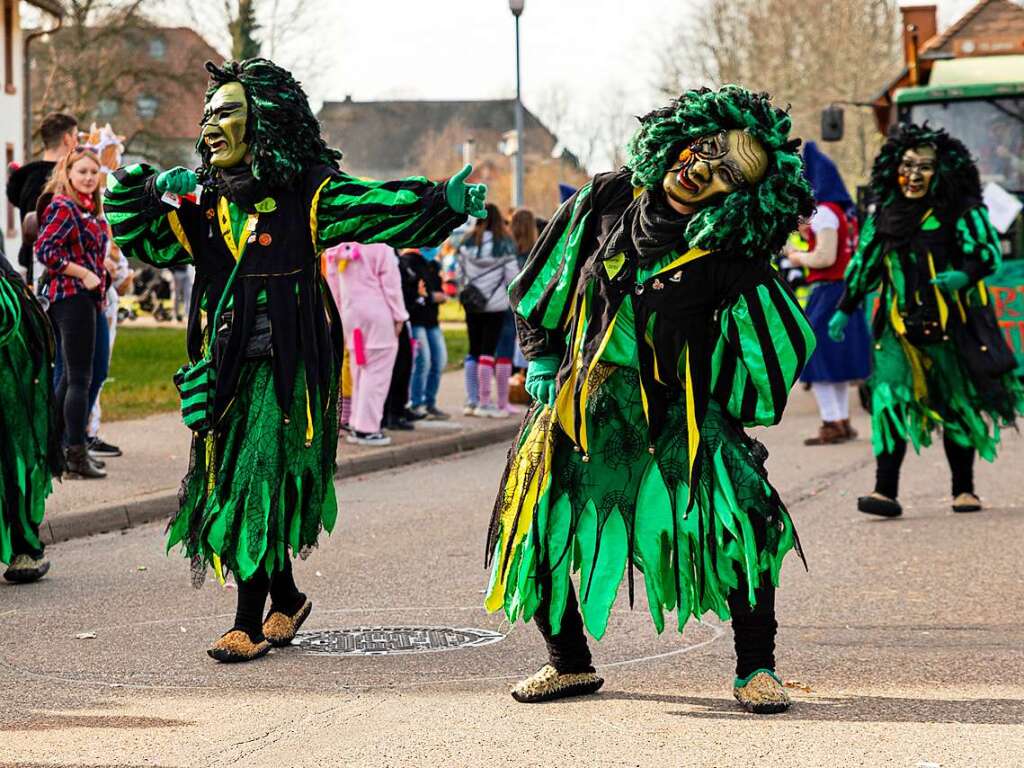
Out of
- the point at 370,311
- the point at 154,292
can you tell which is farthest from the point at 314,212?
the point at 154,292

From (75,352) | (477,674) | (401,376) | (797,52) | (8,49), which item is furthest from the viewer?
(797,52)

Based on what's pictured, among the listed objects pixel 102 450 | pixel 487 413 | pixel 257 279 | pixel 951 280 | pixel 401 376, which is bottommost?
pixel 487 413

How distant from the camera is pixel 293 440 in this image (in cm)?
638

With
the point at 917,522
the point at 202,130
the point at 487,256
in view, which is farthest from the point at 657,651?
the point at 487,256

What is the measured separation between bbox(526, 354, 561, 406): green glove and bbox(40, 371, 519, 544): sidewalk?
4.36 metres

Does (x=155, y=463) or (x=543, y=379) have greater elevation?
(x=543, y=379)

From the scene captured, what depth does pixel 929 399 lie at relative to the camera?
9.91 meters

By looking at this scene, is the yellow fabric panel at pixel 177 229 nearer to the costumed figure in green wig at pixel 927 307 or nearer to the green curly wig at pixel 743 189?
the green curly wig at pixel 743 189

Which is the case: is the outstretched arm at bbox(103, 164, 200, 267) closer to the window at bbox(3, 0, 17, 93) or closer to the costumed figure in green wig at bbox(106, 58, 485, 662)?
the costumed figure in green wig at bbox(106, 58, 485, 662)

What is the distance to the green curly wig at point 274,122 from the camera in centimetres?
627

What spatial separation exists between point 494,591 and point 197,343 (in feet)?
5.29

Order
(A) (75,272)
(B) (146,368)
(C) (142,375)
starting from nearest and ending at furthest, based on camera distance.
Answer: (A) (75,272) < (C) (142,375) < (B) (146,368)

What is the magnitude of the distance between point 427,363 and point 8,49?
25.9 m

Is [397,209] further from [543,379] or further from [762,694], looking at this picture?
[762,694]
